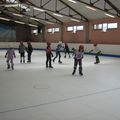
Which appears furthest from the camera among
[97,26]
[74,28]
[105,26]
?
[74,28]

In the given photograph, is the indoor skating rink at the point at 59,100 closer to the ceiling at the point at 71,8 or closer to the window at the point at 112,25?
the ceiling at the point at 71,8

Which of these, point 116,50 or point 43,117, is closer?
point 43,117

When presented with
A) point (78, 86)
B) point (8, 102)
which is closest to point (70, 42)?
point (78, 86)

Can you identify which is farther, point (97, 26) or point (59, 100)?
point (97, 26)

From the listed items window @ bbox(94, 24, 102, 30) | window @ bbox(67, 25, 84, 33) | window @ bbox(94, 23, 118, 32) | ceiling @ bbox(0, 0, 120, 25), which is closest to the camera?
ceiling @ bbox(0, 0, 120, 25)

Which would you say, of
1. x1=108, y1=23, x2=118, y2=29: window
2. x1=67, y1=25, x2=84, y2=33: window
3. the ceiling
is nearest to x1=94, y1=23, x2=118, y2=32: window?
x1=108, y1=23, x2=118, y2=29: window

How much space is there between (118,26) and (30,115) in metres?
20.7

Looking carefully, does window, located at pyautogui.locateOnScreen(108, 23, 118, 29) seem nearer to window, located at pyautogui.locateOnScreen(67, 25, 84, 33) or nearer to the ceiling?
the ceiling

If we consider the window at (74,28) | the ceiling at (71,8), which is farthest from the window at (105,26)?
the window at (74,28)

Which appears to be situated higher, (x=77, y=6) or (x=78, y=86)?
(x=77, y=6)

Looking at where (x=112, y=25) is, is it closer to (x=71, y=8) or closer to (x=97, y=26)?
(x=97, y=26)

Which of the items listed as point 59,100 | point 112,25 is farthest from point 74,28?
point 59,100

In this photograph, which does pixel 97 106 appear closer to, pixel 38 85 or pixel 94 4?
pixel 38 85

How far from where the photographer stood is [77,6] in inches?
964
